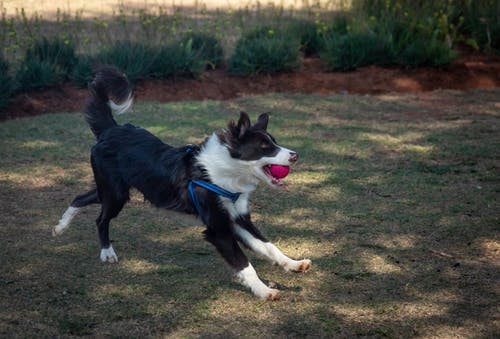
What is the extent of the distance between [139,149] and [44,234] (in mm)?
1283

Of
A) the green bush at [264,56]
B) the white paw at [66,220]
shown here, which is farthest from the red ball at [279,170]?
the green bush at [264,56]

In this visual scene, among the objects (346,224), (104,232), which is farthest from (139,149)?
(346,224)

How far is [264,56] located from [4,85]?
3722 mm

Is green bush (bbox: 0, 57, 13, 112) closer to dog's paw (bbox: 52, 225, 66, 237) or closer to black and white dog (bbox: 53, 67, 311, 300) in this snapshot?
dog's paw (bbox: 52, 225, 66, 237)

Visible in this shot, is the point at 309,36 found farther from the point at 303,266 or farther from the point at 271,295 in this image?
the point at 271,295

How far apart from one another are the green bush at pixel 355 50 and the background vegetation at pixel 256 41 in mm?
15

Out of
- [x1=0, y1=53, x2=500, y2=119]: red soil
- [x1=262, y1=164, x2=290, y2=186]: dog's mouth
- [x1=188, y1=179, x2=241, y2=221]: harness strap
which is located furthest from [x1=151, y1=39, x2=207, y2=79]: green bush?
[x1=262, y1=164, x2=290, y2=186]: dog's mouth

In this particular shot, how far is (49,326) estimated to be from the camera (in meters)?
4.52

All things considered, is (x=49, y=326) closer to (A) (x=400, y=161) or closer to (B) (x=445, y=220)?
(B) (x=445, y=220)

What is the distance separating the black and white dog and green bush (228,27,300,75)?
18.5ft

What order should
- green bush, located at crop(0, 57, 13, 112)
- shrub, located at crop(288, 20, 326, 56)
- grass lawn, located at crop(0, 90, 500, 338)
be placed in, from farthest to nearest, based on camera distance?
shrub, located at crop(288, 20, 326, 56) → green bush, located at crop(0, 57, 13, 112) → grass lawn, located at crop(0, 90, 500, 338)

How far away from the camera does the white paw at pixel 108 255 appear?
5.64 m

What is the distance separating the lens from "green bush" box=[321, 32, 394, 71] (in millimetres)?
11344

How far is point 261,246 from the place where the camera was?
5207 mm
